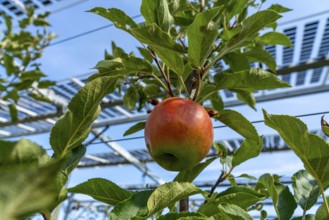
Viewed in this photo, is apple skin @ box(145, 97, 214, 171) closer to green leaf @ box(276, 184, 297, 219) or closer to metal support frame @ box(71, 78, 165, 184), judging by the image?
green leaf @ box(276, 184, 297, 219)

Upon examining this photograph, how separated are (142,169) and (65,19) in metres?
4.13

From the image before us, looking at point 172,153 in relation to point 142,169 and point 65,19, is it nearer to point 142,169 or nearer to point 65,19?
point 65,19

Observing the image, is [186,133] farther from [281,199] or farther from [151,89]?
[151,89]

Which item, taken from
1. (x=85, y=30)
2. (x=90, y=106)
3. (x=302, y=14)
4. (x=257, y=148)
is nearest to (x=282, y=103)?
(x=302, y=14)

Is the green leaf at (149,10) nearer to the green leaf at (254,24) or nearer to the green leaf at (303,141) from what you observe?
the green leaf at (254,24)

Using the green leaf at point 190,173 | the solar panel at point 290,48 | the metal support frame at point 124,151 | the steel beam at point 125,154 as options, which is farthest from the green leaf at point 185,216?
the steel beam at point 125,154

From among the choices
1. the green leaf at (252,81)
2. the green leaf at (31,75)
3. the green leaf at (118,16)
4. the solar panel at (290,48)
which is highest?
the green leaf at (118,16)

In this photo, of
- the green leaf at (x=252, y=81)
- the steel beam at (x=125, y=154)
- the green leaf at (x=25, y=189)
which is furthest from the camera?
the steel beam at (x=125, y=154)

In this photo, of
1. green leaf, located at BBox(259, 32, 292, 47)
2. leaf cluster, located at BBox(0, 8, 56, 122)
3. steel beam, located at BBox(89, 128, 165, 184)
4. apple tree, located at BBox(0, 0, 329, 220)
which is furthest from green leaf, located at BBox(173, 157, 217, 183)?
steel beam, located at BBox(89, 128, 165, 184)

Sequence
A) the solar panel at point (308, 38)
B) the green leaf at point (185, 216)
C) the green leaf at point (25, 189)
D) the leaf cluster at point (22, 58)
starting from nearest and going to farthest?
the green leaf at point (25, 189) < the green leaf at point (185, 216) < the leaf cluster at point (22, 58) < the solar panel at point (308, 38)

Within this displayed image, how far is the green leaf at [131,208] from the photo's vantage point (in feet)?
1.65

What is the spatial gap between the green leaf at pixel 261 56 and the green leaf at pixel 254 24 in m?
0.45

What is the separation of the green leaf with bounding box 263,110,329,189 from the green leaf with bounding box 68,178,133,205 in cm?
27

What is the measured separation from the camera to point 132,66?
0.75 meters
